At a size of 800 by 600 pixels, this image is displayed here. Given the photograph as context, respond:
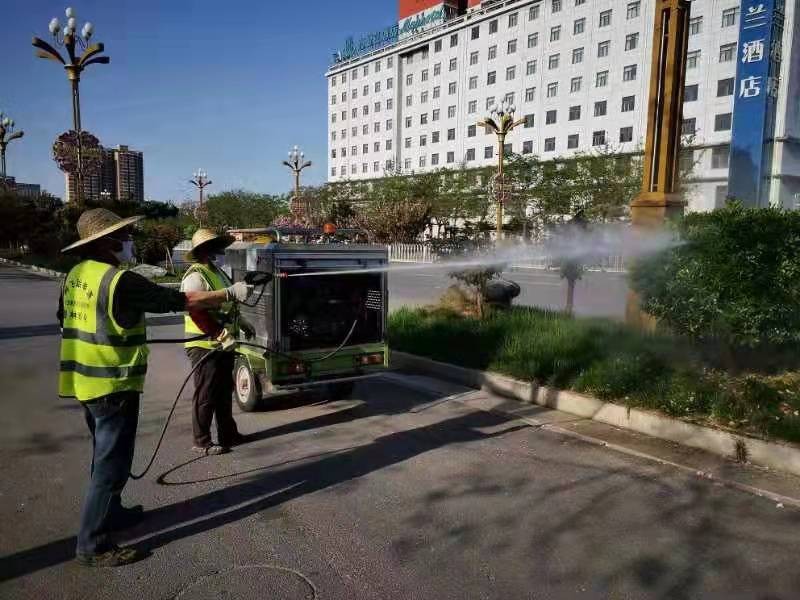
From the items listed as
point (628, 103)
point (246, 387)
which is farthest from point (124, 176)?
point (246, 387)

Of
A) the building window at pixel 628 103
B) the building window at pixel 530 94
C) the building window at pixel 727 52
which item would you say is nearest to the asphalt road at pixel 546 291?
the building window at pixel 727 52

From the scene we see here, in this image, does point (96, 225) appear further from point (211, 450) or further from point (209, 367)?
point (211, 450)

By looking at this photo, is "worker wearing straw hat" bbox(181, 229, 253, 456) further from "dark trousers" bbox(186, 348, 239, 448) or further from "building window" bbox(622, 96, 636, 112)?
"building window" bbox(622, 96, 636, 112)

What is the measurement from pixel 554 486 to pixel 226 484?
2.44m

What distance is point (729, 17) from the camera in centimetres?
4353

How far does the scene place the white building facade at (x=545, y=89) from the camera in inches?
1724

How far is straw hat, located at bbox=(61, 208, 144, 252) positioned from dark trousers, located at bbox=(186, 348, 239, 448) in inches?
71.4

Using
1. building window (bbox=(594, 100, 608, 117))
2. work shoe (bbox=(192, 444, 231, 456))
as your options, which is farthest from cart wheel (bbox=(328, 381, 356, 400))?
building window (bbox=(594, 100, 608, 117))

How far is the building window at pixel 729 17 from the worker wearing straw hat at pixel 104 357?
5130 cm

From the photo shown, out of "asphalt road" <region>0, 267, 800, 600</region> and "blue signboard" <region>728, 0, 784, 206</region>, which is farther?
"blue signboard" <region>728, 0, 784, 206</region>

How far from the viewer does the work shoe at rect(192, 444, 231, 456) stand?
5.09 meters

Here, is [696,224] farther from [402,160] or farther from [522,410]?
[402,160]

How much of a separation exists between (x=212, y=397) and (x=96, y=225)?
205 cm

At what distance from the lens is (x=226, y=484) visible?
449cm
